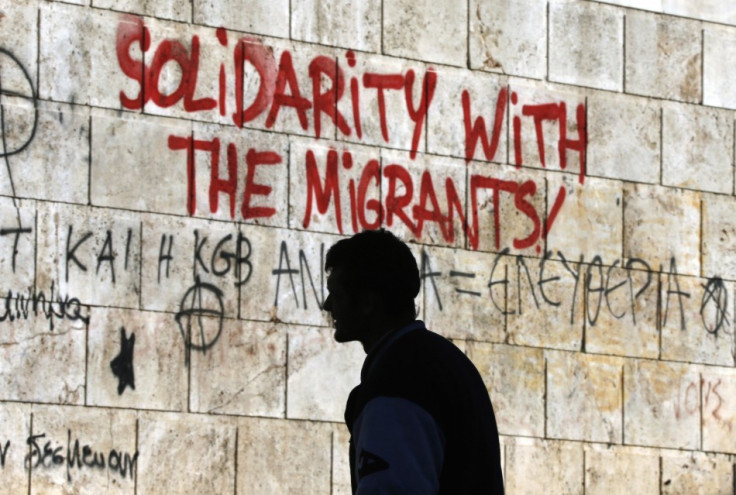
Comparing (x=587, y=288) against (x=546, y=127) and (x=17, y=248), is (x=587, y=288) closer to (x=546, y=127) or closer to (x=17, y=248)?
Answer: (x=546, y=127)

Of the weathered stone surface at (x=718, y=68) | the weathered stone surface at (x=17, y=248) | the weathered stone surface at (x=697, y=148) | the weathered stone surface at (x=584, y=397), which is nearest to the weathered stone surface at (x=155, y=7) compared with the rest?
the weathered stone surface at (x=17, y=248)

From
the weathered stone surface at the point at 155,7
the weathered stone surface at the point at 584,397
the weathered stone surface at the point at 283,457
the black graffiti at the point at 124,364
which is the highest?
the weathered stone surface at the point at 155,7

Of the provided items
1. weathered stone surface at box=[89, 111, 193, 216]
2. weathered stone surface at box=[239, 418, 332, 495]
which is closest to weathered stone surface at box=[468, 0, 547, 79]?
weathered stone surface at box=[89, 111, 193, 216]

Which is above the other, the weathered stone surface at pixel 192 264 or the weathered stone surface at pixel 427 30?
the weathered stone surface at pixel 427 30

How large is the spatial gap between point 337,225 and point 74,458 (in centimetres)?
204

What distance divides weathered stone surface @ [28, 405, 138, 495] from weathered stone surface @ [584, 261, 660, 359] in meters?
2.98

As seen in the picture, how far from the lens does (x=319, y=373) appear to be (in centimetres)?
904

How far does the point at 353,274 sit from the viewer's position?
4793 mm

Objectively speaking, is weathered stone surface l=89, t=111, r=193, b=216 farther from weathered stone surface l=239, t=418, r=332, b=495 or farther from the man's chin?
the man's chin

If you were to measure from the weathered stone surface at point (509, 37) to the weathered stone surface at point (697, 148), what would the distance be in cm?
101

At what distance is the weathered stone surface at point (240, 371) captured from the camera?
867 cm

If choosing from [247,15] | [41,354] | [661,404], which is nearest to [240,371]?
[41,354]

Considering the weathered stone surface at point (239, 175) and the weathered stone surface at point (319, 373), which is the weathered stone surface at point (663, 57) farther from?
the weathered stone surface at point (319, 373)

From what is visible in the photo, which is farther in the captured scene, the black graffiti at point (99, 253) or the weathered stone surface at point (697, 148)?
the weathered stone surface at point (697, 148)
